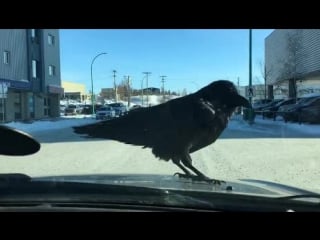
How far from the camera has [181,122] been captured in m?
3.35

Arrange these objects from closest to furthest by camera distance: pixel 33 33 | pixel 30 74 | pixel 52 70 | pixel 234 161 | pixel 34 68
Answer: pixel 33 33
pixel 52 70
pixel 34 68
pixel 30 74
pixel 234 161

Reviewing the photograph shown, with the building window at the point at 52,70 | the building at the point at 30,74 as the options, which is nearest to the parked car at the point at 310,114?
the building at the point at 30,74

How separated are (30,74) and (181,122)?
228 cm

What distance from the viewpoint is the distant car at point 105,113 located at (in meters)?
3.57

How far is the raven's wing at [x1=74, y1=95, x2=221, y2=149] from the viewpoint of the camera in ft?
10.9

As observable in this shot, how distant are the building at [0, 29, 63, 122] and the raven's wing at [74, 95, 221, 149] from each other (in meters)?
0.63

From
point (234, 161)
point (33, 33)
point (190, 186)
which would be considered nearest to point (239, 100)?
point (190, 186)

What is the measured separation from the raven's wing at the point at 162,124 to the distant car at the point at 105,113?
129 mm

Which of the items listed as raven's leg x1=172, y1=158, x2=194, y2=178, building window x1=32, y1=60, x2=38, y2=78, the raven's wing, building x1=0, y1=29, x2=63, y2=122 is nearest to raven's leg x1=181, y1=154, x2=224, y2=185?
raven's leg x1=172, y1=158, x2=194, y2=178

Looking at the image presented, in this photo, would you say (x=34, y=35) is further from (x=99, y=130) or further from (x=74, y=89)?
(x=99, y=130)
